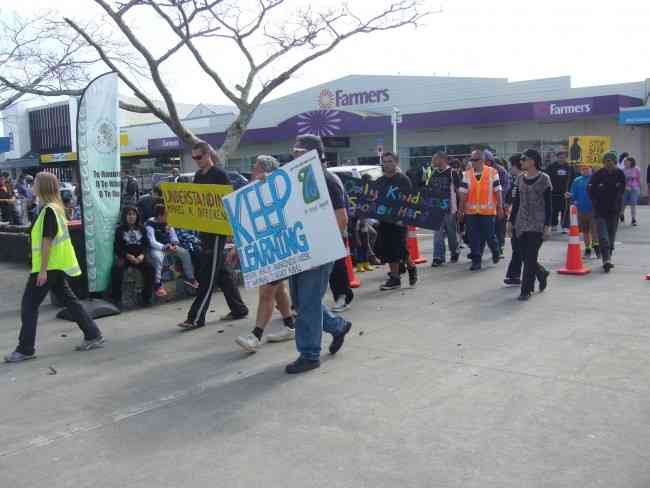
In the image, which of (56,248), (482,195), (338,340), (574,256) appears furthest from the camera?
(482,195)

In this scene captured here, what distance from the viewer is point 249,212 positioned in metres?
5.96

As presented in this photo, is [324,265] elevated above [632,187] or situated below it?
below

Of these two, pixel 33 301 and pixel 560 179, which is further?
pixel 560 179

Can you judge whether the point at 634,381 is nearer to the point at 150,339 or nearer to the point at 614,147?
the point at 150,339

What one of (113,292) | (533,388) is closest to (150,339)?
(113,292)

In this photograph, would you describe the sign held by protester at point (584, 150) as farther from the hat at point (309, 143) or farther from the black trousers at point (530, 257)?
the hat at point (309, 143)

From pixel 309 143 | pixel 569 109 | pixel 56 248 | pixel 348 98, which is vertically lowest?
pixel 56 248

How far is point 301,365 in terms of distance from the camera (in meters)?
5.61

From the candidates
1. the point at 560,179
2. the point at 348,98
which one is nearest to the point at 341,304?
the point at 560,179

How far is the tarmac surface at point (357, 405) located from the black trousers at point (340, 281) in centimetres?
44

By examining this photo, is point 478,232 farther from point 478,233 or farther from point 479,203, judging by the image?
point 479,203

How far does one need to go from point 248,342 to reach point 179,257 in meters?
3.33

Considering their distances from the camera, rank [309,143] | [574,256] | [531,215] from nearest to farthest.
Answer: [309,143]
[531,215]
[574,256]

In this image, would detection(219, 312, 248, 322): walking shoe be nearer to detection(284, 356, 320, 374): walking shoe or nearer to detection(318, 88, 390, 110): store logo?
detection(284, 356, 320, 374): walking shoe
